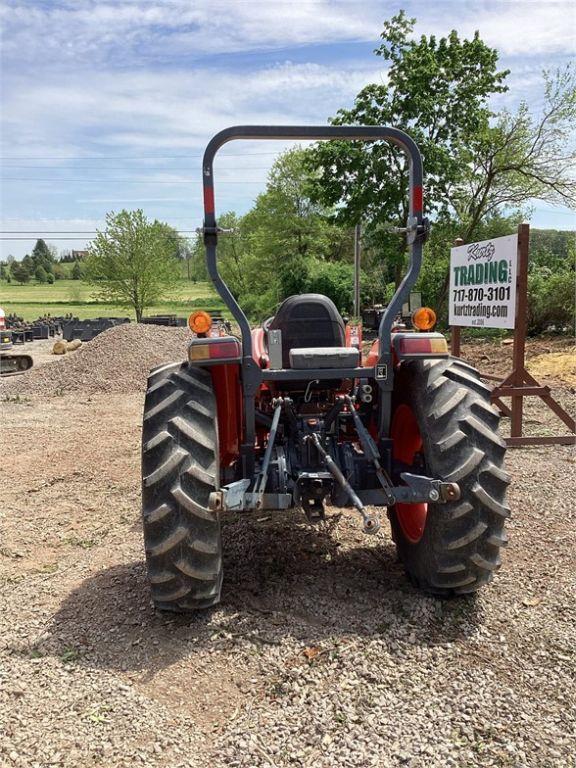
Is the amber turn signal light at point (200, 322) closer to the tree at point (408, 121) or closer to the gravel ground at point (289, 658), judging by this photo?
the gravel ground at point (289, 658)

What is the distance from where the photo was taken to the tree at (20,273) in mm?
98312

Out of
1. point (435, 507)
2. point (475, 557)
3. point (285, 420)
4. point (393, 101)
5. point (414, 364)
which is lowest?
point (475, 557)

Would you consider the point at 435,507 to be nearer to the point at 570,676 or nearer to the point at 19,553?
the point at 570,676

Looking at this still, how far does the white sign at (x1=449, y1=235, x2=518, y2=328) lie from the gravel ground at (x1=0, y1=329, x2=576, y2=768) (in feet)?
8.99

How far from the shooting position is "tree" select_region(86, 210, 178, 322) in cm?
3597

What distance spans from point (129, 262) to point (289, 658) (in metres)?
35.3

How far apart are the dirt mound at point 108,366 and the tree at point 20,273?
91702mm

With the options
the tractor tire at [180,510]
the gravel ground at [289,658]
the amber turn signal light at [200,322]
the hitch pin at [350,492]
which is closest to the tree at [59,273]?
the gravel ground at [289,658]

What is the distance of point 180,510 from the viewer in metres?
3.17

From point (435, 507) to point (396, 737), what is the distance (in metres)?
1.19

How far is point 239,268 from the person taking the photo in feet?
160

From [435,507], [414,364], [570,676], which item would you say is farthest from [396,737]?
[414,364]

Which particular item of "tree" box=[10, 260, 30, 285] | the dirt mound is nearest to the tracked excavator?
the dirt mound

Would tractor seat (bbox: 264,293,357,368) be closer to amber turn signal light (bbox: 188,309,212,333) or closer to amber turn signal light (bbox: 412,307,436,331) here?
amber turn signal light (bbox: 412,307,436,331)
